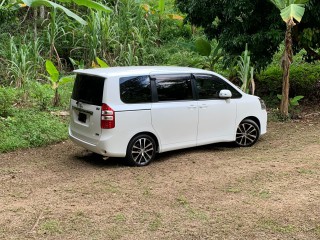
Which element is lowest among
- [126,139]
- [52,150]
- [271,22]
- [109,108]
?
[52,150]

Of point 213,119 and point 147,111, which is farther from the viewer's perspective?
point 213,119

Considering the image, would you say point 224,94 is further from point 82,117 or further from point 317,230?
point 317,230

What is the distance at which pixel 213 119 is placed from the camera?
8.03 metres

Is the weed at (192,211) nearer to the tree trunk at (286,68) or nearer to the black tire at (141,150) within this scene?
the black tire at (141,150)

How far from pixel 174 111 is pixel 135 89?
790 mm

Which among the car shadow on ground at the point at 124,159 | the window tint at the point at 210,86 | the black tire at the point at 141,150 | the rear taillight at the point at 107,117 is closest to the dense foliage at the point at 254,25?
the window tint at the point at 210,86

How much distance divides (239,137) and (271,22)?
3.76m

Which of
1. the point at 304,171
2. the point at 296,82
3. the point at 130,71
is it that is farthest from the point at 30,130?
the point at 296,82

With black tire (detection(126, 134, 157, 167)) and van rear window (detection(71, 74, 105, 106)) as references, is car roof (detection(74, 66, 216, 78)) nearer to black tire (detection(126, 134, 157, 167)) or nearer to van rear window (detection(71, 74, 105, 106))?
van rear window (detection(71, 74, 105, 106))

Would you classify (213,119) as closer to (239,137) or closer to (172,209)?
(239,137)

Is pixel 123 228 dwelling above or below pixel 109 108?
below

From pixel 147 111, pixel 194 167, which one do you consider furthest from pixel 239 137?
pixel 147 111

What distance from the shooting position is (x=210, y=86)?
8.16 metres

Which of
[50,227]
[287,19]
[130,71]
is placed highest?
[287,19]
